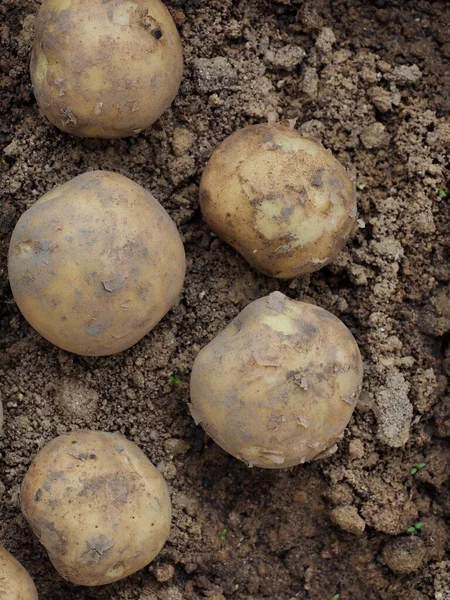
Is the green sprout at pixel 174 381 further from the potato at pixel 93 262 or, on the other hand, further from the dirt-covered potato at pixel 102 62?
the dirt-covered potato at pixel 102 62

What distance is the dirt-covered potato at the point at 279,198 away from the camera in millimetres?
1947

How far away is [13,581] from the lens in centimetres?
190

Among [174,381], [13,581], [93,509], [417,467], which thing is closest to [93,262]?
→ [174,381]

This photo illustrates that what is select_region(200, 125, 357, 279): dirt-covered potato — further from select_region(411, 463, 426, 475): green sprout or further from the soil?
select_region(411, 463, 426, 475): green sprout

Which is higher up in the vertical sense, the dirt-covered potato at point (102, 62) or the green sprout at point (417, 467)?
the dirt-covered potato at point (102, 62)

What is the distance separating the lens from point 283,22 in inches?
87.0

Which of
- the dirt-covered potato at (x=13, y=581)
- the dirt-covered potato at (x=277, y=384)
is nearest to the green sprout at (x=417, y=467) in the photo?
the dirt-covered potato at (x=277, y=384)

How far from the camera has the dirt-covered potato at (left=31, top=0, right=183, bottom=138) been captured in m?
1.90

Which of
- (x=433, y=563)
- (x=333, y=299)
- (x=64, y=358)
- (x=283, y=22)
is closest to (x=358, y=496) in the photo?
(x=433, y=563)

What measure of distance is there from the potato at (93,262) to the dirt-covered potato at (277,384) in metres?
0.20

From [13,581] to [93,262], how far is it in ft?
2.32

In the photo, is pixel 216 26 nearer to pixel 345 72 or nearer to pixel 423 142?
pixel 345 72

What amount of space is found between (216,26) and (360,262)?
2.20 feet

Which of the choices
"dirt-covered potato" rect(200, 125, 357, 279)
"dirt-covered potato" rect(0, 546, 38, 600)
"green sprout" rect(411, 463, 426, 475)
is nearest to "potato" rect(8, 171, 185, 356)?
"dirt-covered potato" rect(200, 125, 357, 279)
